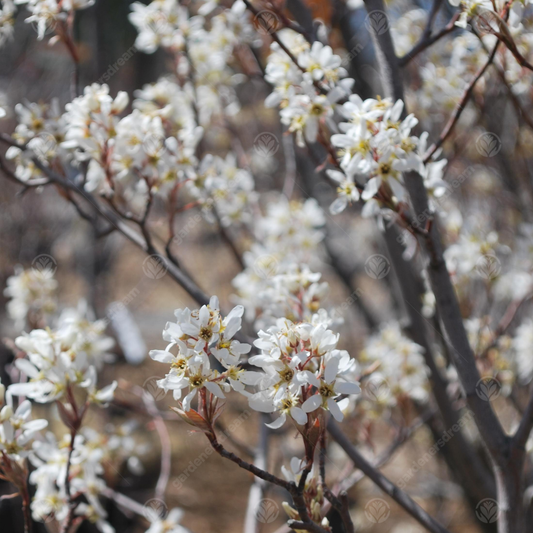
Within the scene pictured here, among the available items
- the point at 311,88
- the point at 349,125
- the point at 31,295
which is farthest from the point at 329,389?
the point at 31,295

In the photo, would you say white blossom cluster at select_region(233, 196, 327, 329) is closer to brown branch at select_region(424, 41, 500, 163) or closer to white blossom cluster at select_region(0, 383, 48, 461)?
brown branch at select_region(424, 41, 500, 163)

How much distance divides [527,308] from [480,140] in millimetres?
1551

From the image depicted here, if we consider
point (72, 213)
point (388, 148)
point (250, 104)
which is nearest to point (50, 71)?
point (72, 213)

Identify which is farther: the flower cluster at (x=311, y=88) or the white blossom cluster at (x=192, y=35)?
the white blossom cluster at (x=192, y=35)

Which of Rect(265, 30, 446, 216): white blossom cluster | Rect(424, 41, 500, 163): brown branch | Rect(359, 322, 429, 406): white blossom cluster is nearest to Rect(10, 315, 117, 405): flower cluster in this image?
Rect(265, 30, 446, 216): white blossom cluster

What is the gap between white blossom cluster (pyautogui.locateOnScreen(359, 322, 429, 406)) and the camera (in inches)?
103

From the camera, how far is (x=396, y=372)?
264 centimetres

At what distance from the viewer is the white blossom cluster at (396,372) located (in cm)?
261

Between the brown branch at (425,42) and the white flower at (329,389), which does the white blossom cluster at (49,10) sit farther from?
the white flower at (329,389)

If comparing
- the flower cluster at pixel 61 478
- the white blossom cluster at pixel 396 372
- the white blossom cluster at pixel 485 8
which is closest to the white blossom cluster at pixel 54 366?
the flower cluster at pixel 61 478

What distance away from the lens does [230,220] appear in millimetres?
2902

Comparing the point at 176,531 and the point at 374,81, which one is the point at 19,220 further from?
the point at 176,531

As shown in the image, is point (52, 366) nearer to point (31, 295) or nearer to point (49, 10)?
point (49, 10)

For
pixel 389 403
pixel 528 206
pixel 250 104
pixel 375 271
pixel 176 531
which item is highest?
pixel 250 104
